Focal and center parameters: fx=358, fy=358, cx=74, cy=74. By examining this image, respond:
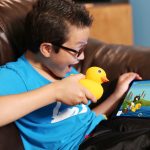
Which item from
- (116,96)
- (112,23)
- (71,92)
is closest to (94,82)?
(71,92)

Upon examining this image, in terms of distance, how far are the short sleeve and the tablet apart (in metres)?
0.36

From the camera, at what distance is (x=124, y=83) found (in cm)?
131

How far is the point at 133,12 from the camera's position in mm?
2914

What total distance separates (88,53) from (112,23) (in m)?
1.37

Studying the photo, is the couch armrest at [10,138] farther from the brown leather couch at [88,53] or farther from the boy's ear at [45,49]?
the boy's ear at [45,49]

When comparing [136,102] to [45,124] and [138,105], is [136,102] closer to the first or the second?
[138,105]

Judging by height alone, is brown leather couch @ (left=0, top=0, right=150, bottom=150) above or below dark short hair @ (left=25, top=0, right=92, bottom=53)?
below

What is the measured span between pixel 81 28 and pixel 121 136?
36cm

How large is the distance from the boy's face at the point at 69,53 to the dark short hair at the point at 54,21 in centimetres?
2

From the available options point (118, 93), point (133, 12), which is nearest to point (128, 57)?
point (118, 93)

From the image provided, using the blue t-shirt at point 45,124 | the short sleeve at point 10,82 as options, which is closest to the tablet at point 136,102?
the blue t-shirt at point 45,124

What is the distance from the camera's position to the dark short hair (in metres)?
1.11

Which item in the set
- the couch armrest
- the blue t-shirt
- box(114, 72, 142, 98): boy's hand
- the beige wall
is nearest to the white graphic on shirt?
the blue t-shirt

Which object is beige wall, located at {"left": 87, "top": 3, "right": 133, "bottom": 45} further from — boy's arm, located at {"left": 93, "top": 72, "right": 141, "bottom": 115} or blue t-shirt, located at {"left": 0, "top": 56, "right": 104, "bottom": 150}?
blue t-shirt, located at {"left": 0, "top": 56, "right": 104, "bottom": 150}
